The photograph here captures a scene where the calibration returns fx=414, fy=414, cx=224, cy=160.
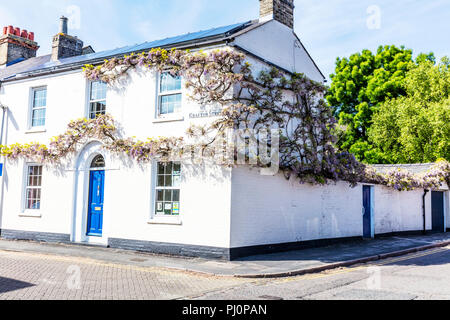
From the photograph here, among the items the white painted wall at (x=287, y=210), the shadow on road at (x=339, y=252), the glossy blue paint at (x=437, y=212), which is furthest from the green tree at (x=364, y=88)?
the white painted wall at (x=287, y=210)

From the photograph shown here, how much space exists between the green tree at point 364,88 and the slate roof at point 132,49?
2146cm

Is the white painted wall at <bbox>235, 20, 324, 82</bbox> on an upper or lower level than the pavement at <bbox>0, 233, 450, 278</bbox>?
upper

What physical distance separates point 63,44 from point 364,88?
2472 centimetres

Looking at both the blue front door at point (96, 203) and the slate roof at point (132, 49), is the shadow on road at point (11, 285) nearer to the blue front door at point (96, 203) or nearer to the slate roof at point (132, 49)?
the blue front door at point (96, 203)

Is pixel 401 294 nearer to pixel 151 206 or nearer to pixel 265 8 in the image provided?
pixel 151 206

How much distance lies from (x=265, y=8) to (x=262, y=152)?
5.97m

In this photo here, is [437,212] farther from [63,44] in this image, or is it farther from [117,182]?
[63,44]

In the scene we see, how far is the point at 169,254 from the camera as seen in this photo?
508 inches

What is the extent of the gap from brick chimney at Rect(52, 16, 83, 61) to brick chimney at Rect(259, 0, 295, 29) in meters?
10.9

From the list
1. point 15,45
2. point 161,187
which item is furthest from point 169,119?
point 15,45

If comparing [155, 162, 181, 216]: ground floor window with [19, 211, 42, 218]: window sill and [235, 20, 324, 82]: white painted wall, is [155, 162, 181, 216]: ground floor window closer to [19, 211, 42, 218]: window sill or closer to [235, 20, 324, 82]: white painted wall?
[235, 20, 324, 82]: white painted wall

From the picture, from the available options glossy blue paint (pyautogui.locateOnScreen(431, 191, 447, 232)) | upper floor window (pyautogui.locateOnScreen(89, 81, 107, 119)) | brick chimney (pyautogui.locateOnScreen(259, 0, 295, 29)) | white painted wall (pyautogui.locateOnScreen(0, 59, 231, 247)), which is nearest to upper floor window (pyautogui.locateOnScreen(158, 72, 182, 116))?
white painted wall (pyautogui.locateOnScreen(0, 59, 231, 247))

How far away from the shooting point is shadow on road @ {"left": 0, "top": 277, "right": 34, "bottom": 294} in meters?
7.91

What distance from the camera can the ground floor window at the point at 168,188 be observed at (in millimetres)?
13273
